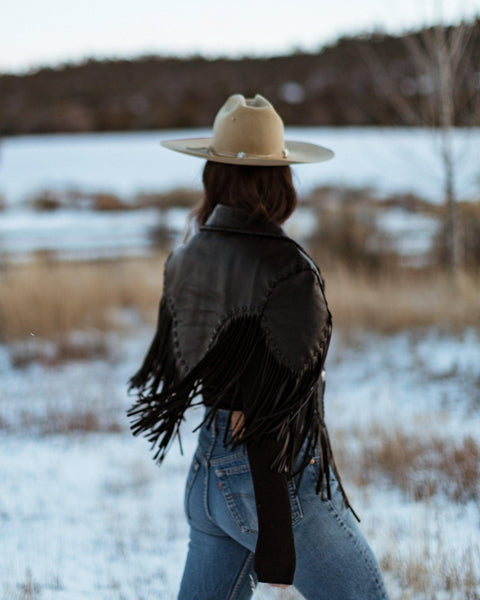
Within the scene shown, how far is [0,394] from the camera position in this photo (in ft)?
17.8

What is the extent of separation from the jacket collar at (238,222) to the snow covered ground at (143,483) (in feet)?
5.04

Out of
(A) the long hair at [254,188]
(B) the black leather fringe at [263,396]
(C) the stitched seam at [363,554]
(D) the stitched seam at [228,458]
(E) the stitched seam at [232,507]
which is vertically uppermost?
(A) the long hair at [254,188]

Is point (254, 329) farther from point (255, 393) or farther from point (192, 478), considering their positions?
point (192, 478)

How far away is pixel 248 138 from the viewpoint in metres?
1.62

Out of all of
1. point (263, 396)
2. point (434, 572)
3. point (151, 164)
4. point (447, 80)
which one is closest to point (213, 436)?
point (263, 396)

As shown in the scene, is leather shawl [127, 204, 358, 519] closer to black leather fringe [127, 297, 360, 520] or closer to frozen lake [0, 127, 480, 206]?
black leather fringe [127, 297, 360, 520]

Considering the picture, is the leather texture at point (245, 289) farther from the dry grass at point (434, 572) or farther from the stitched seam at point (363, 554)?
the dry grass at point (434, 572)

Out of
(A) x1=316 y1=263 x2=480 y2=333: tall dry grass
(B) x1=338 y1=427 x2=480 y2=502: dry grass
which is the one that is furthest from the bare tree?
(B) x1=338 y1=427 x2=480 y2=502: dry grass

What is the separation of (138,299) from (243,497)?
250 inches

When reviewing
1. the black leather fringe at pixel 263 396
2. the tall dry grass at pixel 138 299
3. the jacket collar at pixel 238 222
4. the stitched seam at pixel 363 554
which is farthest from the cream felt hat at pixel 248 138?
the tall dry grass at pixel 138 299

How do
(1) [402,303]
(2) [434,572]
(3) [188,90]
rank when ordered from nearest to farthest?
(2) [434,572]
(1) [402,303]
(3) [188,90]

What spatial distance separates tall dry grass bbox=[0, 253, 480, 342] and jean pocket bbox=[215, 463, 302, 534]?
5.41 metres

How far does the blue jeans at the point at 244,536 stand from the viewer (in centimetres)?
142

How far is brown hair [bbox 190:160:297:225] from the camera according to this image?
1.53m
